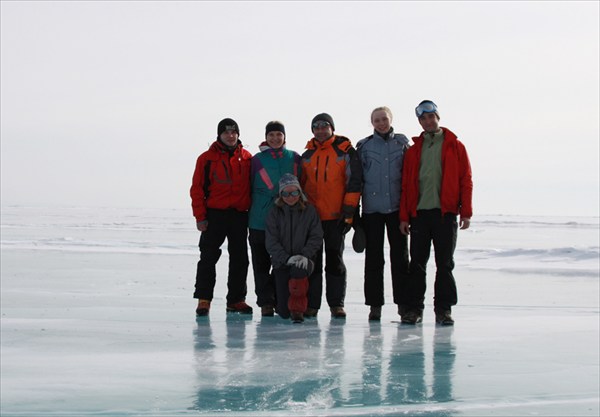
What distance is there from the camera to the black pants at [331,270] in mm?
6328

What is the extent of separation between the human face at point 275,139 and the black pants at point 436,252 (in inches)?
47.3

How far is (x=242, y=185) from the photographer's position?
6.45 metres

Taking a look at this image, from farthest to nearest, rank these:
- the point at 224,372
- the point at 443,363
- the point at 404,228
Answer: the point at 404,228
the point at 443,363
the point at 224,372

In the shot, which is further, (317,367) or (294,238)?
(294,238)

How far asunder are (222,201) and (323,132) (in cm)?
99

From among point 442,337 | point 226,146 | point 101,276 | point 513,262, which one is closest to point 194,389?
point 442,337

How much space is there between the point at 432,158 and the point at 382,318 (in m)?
1.51

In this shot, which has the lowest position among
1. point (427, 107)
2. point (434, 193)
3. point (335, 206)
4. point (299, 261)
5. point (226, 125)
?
point (299, 261)

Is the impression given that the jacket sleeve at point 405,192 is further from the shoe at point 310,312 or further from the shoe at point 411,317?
the shoe at point 310,312

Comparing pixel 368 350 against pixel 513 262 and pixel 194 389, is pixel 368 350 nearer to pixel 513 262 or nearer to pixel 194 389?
pixel 194 389

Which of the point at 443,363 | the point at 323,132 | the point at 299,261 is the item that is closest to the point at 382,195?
the point at 323,132

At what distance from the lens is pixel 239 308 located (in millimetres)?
6789

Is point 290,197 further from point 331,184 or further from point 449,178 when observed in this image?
point 449,178

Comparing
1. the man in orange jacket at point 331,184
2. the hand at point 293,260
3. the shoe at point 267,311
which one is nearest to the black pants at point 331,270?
the man in orange jacket at point 331,184
